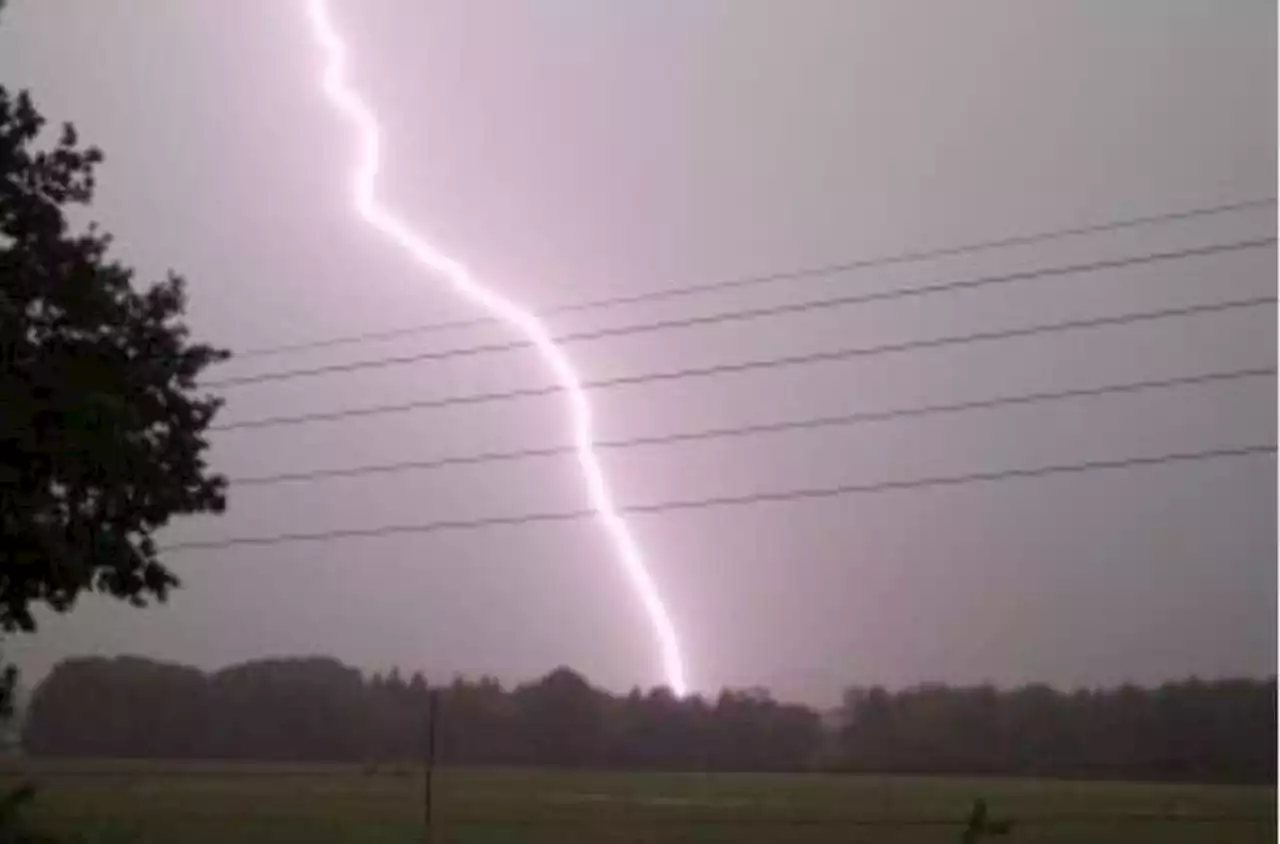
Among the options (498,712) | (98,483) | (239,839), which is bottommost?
(239,839)

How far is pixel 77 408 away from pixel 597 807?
35.6 ft

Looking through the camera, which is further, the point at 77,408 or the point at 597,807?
the point at 597,807

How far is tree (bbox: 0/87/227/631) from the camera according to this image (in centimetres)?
1434

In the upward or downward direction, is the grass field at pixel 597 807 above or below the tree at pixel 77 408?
below

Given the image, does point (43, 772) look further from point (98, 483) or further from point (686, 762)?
point (686, 762)

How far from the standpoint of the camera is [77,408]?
14.5m

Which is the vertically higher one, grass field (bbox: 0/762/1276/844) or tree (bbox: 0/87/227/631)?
tree (bbox: 0/87/227/631)

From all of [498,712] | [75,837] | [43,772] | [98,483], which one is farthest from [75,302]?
[498,712]

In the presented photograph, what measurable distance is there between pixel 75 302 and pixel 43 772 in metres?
9.15

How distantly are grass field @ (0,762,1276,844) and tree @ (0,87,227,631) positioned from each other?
4063 mm

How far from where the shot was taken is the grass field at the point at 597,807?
52.6 feet

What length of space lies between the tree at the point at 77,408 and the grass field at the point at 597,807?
4.06 meters

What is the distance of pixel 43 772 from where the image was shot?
21266mm

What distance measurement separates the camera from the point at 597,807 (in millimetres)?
22062
